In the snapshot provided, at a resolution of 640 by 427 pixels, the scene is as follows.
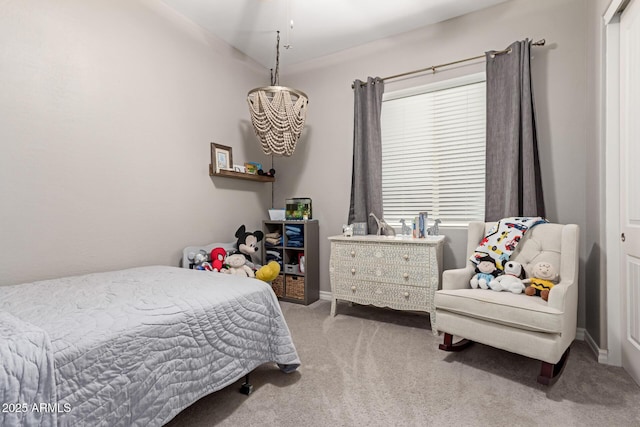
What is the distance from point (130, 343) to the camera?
1123 mm

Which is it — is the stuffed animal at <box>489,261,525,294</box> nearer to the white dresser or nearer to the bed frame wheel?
the white dresser

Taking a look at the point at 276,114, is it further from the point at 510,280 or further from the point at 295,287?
the point at 510,280

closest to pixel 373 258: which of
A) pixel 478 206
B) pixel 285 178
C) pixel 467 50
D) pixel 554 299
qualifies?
pixel 478 206

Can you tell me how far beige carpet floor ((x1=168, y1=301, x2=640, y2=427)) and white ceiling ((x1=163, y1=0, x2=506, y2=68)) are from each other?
2.77m

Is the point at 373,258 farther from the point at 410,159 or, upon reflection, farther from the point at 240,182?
the point at 240,182

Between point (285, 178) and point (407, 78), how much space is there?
5.66ft

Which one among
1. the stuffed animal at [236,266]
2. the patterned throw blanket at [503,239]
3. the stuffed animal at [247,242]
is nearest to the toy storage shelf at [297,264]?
the stuffed animal at [247,242]

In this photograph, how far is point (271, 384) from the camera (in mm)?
1745

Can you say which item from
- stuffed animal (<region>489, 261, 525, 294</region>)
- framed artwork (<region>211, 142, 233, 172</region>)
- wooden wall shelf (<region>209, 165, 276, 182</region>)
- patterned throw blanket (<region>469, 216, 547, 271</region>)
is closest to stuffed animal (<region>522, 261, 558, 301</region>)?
stuffed animal (<region>489, 261, 525, 294</region>)

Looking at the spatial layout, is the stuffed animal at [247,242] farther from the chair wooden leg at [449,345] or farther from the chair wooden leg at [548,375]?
the chair wooden leg at [548,375]

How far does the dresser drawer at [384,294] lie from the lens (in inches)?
101

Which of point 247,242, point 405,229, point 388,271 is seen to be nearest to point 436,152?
point 405,229

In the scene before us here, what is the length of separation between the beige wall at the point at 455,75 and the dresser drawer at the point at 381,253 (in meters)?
0.51

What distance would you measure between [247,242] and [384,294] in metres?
1.41
